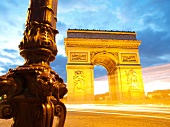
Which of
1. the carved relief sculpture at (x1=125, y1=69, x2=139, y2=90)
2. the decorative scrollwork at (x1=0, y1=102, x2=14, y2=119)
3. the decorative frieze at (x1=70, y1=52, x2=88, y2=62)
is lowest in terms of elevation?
the decorative scrollwork at (x1=0, y1=102, x2=14, y2=119)

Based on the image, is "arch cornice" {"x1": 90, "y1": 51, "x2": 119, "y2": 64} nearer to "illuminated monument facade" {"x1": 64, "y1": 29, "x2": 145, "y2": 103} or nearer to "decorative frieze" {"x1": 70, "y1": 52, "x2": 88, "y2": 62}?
"illuminated monument facade" {"x1": 64, "y1": 29, "x2": 145, "y2": 103}

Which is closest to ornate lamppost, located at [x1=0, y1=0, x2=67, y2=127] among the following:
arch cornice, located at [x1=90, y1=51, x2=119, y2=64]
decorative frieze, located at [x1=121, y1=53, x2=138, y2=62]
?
arch cornice, located at [x1=90, y1=51, x2=119, y2=64]

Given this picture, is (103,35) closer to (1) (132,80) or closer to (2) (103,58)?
(2) (103,58)

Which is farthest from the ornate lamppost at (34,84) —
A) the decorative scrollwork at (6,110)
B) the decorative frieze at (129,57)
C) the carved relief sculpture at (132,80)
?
the decorative frieze at (129,57)

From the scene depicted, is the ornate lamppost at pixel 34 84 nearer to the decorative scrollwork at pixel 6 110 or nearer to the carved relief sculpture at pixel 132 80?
the decorative scrollwork at pixel 6 110

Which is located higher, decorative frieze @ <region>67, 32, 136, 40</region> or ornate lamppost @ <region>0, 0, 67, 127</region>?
decorative frieze @ <region>67, 32, 136, 40</region>

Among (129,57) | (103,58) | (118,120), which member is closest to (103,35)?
(103,58)

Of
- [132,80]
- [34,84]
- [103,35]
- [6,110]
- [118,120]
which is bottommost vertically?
[118,120]
